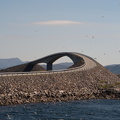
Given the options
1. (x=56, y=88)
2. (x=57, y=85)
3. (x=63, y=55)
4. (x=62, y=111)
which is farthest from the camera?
(x=63, y=55)

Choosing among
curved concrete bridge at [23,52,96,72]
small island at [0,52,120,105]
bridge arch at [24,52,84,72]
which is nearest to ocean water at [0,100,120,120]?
small island at [0,52,120,105]

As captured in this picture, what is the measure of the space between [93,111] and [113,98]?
88.7 feet

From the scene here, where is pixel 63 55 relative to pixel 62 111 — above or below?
above

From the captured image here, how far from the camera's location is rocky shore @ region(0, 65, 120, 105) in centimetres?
8372

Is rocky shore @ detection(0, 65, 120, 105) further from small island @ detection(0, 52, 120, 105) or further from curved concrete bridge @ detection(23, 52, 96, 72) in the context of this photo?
curved concrete bridge @ detection(23, 52, 96, 72)

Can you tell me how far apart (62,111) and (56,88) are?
2381 cm

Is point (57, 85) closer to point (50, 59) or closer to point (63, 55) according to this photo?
point (50, 59)

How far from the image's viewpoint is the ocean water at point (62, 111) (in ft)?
216

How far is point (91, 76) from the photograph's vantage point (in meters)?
121

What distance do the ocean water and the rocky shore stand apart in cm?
449

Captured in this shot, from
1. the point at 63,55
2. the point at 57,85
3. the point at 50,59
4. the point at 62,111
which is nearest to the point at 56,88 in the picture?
the point at 57,85

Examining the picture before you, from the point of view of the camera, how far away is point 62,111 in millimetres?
73062

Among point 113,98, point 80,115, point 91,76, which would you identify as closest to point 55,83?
point 113,98

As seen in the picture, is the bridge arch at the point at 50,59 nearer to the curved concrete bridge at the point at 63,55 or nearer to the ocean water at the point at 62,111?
the curved concrete bridge at the point at 63,55
